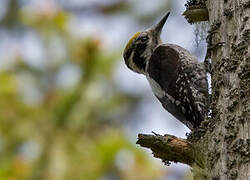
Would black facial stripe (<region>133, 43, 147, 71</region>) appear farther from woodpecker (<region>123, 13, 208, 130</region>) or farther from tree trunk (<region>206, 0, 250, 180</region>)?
tree trunk (<region>206, 0, 250, 180</region>)

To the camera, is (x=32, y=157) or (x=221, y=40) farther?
(x=32, y=157)

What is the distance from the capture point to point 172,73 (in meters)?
4.81

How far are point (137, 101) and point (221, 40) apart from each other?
20.3 ft

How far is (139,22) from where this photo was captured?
30.1 ft

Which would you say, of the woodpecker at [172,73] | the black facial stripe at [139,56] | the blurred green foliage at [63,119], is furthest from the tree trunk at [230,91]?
Result: the blurred green foliage at [63,119]

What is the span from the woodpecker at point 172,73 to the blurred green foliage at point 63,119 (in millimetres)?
460

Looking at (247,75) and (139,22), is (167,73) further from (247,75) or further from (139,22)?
(139,22)

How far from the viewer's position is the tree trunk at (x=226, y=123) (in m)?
2.81

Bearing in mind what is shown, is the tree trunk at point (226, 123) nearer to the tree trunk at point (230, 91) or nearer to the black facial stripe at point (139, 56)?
the tree trunk at point (230, 91)

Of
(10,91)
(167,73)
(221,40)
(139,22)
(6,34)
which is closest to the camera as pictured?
(221,40)

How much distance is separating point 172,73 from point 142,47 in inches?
25.4

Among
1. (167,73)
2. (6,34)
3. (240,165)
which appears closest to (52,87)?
(167,73)

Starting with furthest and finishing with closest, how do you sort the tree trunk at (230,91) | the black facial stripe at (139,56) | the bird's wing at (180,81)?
the black facial stripe at (139,56), the bird's wing at (180,81), the tree trunk at (230,91)

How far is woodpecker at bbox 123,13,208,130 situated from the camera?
14.6 feet
